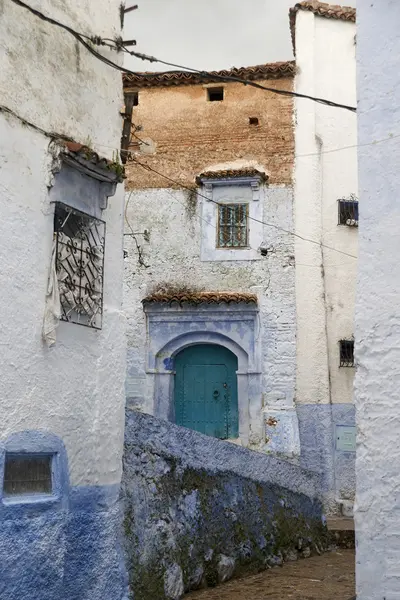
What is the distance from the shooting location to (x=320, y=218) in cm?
1580

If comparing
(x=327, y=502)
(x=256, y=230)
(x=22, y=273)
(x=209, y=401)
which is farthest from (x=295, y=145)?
(x=22, y=273)

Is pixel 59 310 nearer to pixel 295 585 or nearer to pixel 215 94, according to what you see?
pixel 295 585

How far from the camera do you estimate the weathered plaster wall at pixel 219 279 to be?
15211mm

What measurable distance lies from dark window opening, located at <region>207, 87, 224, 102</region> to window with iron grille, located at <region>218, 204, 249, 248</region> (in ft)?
8.57

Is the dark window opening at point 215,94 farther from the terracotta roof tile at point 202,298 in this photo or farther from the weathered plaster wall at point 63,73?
A: the weathered plaster wall at point 63,73

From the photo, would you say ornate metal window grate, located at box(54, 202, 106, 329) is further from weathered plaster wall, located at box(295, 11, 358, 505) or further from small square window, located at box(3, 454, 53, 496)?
weathered plaster wall, located at box(295, 11, 358, 505)

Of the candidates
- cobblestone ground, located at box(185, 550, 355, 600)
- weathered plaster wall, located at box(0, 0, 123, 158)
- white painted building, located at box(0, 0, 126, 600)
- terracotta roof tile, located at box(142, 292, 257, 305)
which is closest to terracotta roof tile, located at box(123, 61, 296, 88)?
terracotta roof tile, located at box(142, 292, 257, 305)

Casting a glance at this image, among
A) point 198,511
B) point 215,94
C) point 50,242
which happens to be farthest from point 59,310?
point 215,94

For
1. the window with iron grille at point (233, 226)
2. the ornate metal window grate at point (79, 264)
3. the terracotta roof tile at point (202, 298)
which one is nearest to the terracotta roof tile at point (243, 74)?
the window with iron grille at point (233, 226)

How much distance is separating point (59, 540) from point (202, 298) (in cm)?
886

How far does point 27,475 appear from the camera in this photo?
6766mm

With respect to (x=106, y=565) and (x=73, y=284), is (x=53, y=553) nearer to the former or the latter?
(x=106, y=565)

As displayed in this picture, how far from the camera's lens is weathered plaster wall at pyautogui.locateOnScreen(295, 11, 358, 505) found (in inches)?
600

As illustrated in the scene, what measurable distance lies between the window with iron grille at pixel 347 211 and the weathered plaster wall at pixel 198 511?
6.73 m
